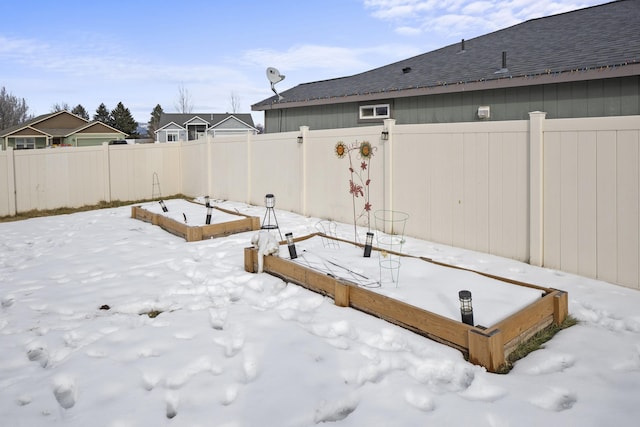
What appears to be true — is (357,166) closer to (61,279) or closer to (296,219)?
(296,219)

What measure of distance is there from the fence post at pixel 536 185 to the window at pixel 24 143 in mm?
43647

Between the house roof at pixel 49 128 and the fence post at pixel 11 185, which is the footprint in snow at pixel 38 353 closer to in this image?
the fence post at pixel 11 185

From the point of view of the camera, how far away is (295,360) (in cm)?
339

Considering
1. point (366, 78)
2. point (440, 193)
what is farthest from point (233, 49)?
point (440, 193)

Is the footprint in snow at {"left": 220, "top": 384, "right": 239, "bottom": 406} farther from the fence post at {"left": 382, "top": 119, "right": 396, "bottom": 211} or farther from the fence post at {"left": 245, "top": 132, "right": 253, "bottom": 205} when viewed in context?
the fence post at {"left": 245, "top": 132, "right": 253, "bottom": 205}

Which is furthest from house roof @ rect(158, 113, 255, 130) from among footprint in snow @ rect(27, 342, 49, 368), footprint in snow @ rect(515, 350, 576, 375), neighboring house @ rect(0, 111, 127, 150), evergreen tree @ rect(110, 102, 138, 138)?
footprint in snow @ rect(515, 350, 576, 375)

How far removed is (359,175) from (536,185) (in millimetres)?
3173

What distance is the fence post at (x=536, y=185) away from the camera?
5531 millimetres

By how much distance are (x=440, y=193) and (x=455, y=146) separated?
2.31 feet

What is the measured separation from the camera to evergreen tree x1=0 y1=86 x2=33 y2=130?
2675 inches

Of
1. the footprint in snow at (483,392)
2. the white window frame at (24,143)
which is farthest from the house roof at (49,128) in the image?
the footprint in snow at (483,392)

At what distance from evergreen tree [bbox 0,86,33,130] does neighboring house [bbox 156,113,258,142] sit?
3727cm

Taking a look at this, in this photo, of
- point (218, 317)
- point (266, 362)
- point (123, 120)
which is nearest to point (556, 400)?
point (266, 362)

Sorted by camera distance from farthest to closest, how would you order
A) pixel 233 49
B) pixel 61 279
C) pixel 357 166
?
pixel 233 49 → pixel 357 166 → pixel 61 279
